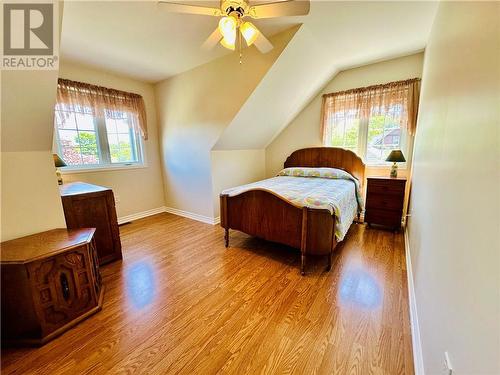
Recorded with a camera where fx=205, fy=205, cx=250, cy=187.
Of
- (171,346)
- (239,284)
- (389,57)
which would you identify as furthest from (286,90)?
(171,346)

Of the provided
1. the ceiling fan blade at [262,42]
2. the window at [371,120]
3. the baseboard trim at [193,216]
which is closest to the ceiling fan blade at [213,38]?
the ceiling fan blade at [262,42]

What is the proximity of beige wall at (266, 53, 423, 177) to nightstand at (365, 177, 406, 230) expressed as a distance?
1.59ft

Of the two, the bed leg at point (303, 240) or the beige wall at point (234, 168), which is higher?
the beige wall at point (234, 168)

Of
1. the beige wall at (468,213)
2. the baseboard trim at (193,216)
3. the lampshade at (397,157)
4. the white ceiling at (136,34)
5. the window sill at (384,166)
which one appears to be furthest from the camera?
the baseboard trim at (193,216)

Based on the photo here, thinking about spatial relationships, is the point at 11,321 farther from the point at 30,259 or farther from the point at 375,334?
the point at 375,334

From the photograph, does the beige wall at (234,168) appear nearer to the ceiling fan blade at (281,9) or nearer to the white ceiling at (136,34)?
the white ceiling at (136,34)

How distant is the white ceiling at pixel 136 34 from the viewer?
188cm

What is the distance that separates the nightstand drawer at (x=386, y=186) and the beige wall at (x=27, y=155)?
350cm

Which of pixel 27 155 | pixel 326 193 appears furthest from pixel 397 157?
pixel 27 155

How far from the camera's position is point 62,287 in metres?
1.43

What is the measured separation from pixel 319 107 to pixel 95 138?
3795 millimetres

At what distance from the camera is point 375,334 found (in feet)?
4.48

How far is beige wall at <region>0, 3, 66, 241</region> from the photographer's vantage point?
1.27 metres

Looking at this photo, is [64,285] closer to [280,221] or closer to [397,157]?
[280,221]
